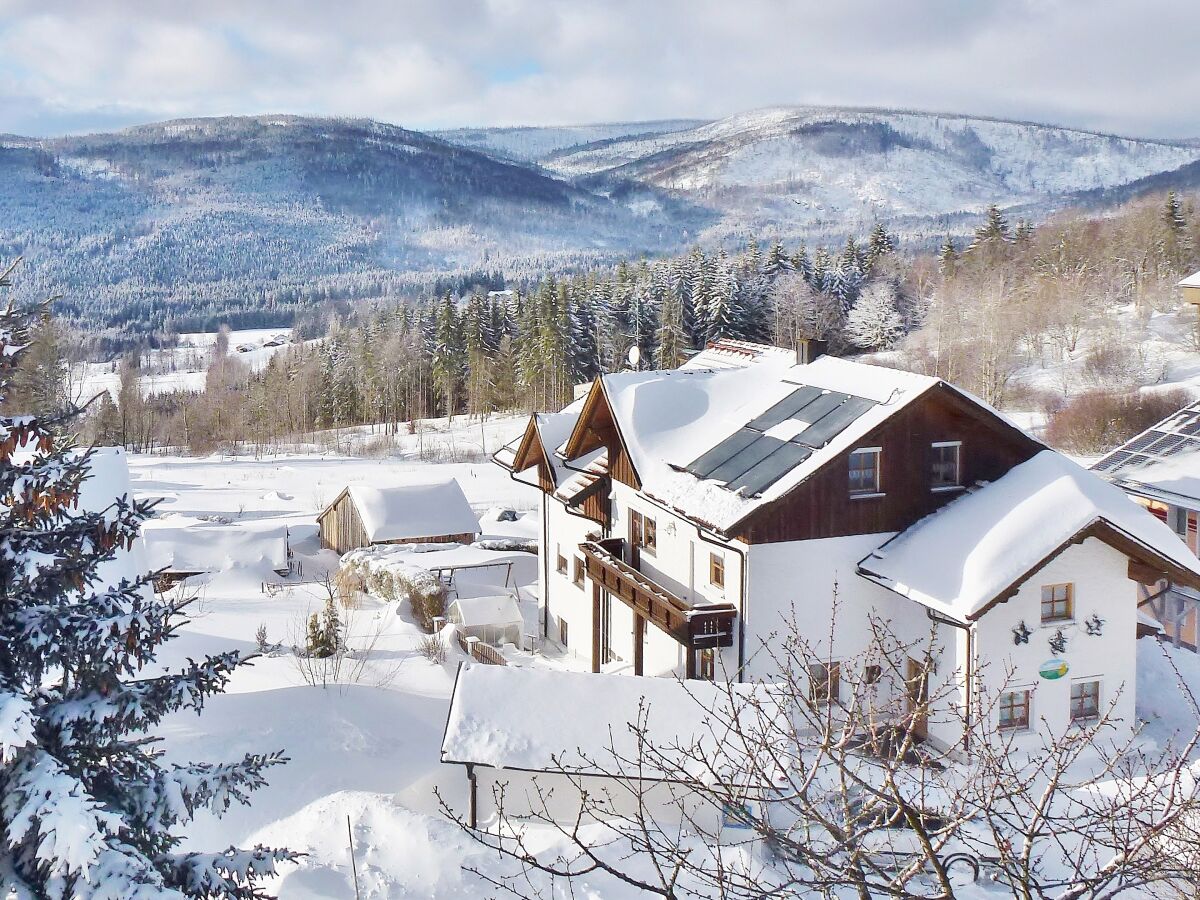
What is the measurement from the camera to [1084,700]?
19719mm

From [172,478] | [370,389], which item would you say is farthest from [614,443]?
[370,389]

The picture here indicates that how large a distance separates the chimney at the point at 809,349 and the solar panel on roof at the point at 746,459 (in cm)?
299

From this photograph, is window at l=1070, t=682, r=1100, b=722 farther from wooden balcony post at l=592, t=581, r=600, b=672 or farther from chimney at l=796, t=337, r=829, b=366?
wooden balcony post at l=592, t=581, r=600, b=672

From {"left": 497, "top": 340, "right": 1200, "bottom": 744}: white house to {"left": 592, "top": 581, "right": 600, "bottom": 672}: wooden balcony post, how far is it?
260 cm

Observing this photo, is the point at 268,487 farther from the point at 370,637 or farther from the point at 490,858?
the point at 490,858

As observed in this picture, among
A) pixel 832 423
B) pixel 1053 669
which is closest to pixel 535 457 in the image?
pixel 832 423

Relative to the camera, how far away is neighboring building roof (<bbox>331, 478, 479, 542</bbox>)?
40844 mm

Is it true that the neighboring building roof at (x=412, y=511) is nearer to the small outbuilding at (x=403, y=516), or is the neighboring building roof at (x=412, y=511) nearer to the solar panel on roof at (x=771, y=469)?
the small outbuilding at (x=403, y=516)

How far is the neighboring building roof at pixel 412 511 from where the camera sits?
40.8 meters

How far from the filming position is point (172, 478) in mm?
66375

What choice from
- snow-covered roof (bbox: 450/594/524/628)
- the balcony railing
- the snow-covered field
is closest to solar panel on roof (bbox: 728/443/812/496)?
the balcony railing

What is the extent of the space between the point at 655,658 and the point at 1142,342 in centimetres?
6226

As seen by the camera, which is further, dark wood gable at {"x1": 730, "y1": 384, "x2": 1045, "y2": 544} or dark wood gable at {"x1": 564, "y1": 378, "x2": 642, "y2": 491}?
dark wood gable at {"x1": 564, "y1": 378, "x2": 642, "y2": 491}

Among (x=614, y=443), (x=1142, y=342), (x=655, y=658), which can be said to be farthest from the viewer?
(x=1142, y=342)
